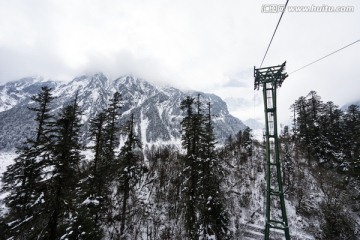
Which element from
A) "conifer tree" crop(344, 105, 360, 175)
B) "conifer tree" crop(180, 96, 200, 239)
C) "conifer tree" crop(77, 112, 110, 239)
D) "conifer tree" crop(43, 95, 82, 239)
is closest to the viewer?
"conifer tree" crop(43, 95, 82, 239)

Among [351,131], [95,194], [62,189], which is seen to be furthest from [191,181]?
[351,131]

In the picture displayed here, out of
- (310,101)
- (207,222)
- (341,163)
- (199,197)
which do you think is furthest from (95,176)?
(310,101)

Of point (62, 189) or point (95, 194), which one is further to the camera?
point (95, 194)

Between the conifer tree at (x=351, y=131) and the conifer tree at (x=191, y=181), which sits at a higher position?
the conifer tree at (x=351, y=131)

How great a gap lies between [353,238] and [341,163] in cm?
1619

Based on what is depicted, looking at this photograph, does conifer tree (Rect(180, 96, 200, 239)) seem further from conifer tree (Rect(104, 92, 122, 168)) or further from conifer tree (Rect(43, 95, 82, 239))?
conifer tree (Rect(43, 95, 82, 239))

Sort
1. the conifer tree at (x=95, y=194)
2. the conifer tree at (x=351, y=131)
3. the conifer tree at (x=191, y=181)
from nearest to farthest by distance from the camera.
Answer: the conifer tree at (x=95, y=194) → the conifer tree at (x=191, y=181) → the conifer tree at (x=351, y=131)

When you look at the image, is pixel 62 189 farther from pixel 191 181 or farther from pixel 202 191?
pixel 191 181

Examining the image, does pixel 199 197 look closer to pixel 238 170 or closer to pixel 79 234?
pixel 79 234

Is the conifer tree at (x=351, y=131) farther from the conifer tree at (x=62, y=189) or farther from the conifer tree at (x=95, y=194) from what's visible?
the conifer tree at (x=62, y=189)

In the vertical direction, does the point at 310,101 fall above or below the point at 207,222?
above

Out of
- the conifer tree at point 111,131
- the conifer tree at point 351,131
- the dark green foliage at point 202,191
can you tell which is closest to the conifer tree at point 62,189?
the conifer tree at point 111,131

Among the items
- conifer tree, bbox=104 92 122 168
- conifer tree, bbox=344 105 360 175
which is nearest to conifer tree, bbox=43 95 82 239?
conifer tree, bbox=104 92 122 168

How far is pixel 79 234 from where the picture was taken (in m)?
9.71
